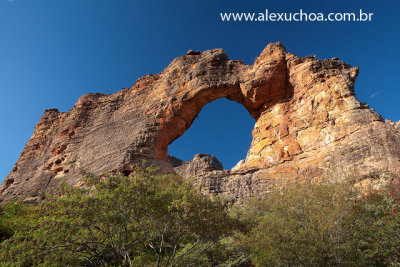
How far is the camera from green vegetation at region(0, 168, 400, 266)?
7.77m

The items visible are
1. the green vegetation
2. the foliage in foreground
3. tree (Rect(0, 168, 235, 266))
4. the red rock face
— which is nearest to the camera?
tree (Rect(0, 168, 235, 266))

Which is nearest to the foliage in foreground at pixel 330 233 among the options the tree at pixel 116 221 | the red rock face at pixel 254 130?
the tree at pixel 116 221

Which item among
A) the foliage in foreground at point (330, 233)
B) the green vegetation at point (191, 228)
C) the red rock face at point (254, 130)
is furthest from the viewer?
the red rock face at point (254, 130)

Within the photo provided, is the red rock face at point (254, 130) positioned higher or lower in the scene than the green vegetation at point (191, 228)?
higher

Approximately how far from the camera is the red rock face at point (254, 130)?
1527 cm

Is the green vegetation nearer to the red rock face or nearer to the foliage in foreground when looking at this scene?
the foliage in foreground

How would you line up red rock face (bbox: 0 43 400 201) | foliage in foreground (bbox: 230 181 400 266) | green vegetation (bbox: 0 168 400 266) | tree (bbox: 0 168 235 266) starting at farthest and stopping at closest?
Answer: red rock face (bbox: 0 43 400 201) → foliage in foreground (bbox: 230 181 400 266) → green vegetation (bbox: 0 168 400 266) → tree (bbox: 0 168 235 266)

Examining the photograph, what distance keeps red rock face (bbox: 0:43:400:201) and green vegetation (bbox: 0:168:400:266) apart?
296 cm

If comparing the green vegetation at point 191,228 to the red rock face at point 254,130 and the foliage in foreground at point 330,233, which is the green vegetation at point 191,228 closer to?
the foliage in foreground at point 330,233

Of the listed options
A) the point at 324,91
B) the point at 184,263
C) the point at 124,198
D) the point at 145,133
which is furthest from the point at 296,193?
the point at 145,133

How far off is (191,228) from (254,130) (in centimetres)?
1439

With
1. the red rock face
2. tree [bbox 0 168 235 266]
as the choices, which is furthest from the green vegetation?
the red rock face

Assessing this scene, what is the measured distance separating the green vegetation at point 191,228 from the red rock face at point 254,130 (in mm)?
2961

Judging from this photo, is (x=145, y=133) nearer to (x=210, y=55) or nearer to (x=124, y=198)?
(x=210, y=55)
